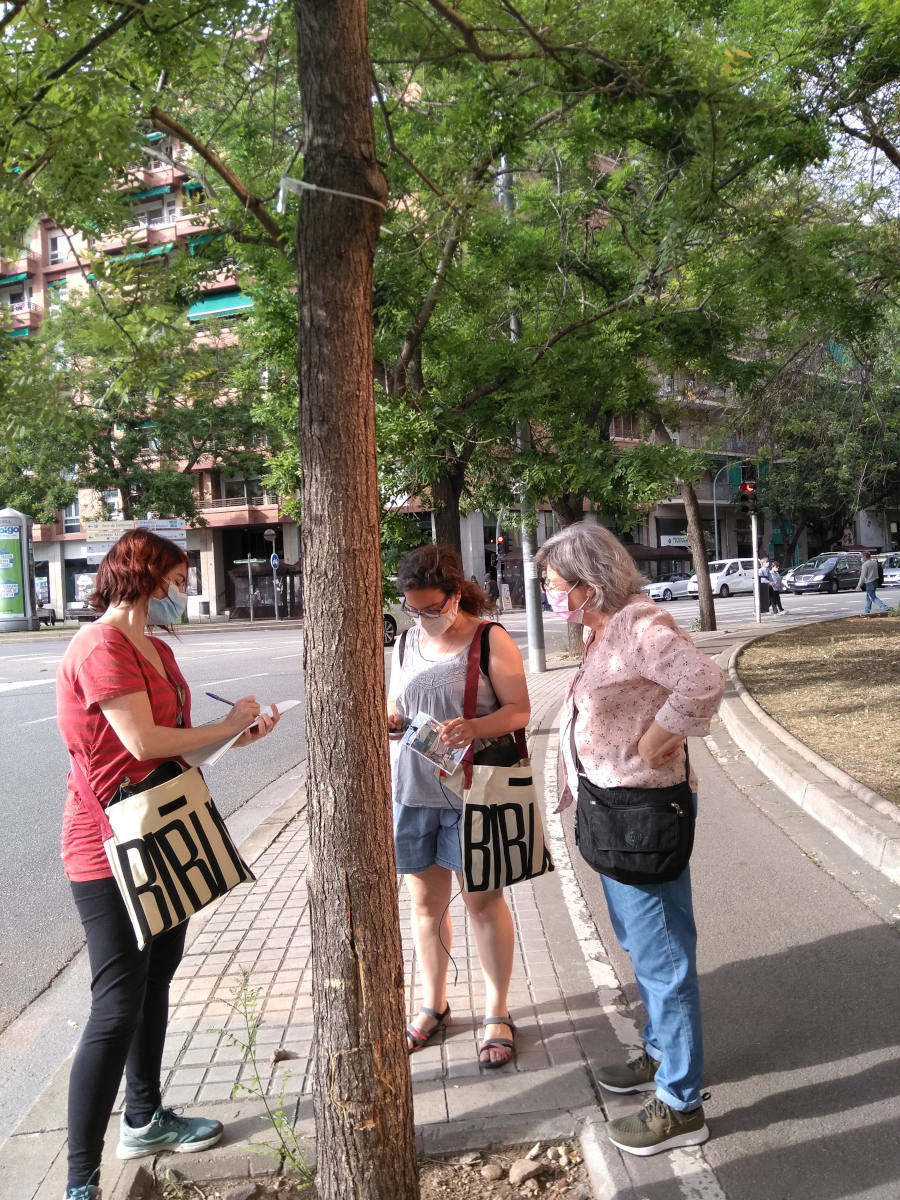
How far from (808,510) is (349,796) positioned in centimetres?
6089

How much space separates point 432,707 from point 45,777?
691 cm

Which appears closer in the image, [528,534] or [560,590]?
[560,590]

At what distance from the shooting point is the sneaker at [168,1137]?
3.08 m

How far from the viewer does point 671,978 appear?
3014 millimetres

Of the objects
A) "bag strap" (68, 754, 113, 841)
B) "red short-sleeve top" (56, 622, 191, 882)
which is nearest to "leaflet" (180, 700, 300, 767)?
"red short-sleeve top" (56, 622, 191, 882)

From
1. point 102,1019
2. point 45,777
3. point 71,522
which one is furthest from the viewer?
point 71,522

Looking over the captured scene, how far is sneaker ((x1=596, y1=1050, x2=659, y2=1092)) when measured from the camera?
3287mm

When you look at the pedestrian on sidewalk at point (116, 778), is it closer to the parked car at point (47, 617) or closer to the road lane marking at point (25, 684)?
the road lane marking at point (25, 684)

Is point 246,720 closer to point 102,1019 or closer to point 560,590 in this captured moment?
point 102,1019

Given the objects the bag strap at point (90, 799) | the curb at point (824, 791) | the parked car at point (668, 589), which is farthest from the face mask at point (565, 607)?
the parked car at point (668, 589)

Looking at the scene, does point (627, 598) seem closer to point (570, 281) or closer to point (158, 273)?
point (158, 273)

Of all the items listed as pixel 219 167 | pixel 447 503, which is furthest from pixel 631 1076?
pixel 447 503

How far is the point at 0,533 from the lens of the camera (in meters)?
37.6

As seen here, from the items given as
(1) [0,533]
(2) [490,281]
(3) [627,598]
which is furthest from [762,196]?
(1) [0,533]
